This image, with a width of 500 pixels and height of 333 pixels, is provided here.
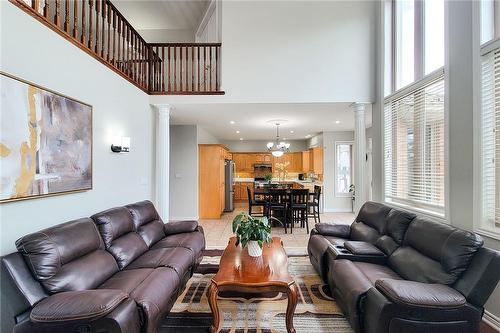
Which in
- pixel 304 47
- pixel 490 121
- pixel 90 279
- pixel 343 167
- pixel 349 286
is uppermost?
pixel 304 47

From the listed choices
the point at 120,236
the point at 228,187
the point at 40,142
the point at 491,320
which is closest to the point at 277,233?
the point at 228,187

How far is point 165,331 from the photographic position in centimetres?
217

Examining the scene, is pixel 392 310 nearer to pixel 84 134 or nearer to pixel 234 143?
pixel 84 134

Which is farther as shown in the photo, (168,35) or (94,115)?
(168,35)

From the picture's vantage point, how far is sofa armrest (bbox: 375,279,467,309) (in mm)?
1647

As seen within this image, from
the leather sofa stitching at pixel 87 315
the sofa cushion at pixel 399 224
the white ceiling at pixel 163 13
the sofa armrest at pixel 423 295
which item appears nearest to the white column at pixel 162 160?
the white ceiling at pixel 163 13

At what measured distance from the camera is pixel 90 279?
199 cm

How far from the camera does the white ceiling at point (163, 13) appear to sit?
5.73m

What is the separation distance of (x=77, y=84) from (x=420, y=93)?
4.16 metres

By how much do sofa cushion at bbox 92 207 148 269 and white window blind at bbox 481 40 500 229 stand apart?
3.53 m

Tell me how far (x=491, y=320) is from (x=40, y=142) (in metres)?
4.31

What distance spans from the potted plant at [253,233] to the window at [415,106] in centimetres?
207

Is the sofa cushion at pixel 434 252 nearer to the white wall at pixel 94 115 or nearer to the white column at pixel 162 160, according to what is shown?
the white wall at pixel 94 115

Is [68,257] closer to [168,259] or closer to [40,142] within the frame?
[168,259]
